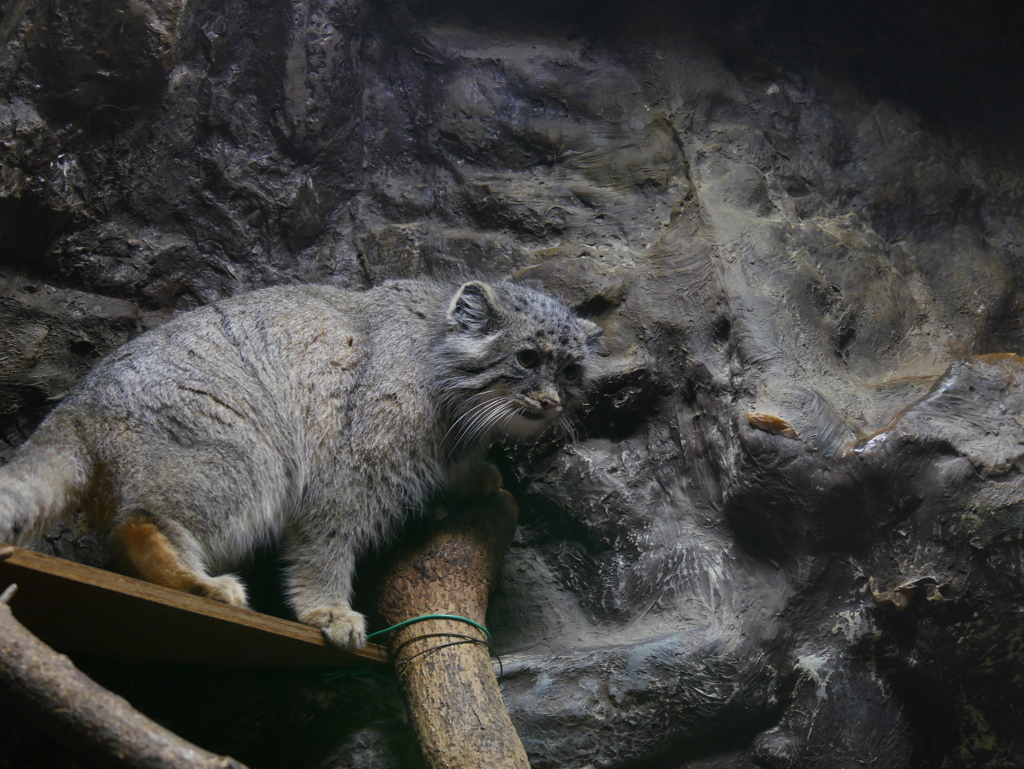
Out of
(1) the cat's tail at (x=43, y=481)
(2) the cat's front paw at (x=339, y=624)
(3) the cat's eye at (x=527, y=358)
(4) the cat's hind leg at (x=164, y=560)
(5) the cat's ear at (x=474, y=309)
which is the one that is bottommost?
(2) the cat's front paw at (x=339, y=624)

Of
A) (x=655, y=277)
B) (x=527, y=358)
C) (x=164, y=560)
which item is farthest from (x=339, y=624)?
(x=655, y=277)

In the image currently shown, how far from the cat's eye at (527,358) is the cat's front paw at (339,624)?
1.44 meters

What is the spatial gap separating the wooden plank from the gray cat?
179 mm

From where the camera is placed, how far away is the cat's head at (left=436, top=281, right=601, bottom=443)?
387cm

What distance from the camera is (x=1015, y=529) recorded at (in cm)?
363

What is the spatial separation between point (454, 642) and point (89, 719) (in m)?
1.76

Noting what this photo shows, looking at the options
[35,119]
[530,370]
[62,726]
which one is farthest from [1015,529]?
[35,119]

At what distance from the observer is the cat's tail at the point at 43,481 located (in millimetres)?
2959

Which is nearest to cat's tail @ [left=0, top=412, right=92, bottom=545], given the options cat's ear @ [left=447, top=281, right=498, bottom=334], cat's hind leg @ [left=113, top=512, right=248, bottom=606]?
cat's hind leg @ [left=113, top=512, right=248, bottom=606]

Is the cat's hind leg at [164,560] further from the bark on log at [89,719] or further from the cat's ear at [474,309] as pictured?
the cat's ear at [474,309]

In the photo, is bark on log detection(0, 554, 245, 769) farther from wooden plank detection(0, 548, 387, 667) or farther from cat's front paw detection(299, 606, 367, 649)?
cat's front paw detection(299, 606, 367, 649)

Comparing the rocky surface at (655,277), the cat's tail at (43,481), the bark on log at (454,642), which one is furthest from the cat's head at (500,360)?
the cat's tail at (43,481)

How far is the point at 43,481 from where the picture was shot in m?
3.08

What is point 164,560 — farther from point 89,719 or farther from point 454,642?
point 454,642
